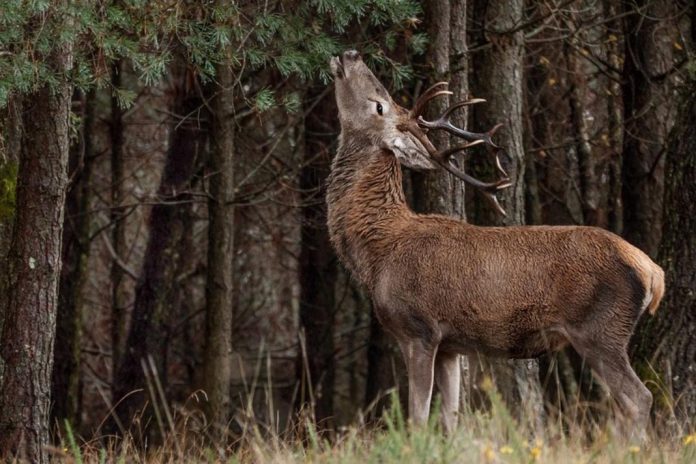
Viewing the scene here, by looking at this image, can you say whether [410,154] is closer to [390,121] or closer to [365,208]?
[390,121]

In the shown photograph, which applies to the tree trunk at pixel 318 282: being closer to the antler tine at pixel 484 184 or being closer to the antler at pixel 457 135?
the antler at pixel 457 135

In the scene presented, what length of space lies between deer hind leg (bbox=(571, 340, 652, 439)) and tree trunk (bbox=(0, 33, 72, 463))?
3591 mm

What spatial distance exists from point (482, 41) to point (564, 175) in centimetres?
591

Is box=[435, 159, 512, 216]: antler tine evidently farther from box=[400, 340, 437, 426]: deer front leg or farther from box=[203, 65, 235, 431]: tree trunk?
box=[203, 65, 235, 431]: tree trunk

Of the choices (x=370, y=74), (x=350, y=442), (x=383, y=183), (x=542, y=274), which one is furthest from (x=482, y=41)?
(x=350, y=442)

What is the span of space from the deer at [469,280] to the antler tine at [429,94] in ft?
0.05

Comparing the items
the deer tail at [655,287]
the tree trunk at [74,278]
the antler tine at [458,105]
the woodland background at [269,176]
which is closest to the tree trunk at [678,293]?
the woodland background at [269,176]

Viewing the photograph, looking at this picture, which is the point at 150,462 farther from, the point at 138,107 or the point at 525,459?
the point at 138,107

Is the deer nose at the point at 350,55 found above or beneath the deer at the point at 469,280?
above

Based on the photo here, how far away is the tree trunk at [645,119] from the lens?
14.4 meters

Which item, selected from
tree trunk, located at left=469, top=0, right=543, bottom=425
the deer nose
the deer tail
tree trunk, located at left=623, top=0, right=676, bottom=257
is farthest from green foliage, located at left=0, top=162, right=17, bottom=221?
tree trunk, located at left=623, top=0, right=676, bottom=257

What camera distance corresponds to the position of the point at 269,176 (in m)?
17.5

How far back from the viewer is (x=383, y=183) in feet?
31.9

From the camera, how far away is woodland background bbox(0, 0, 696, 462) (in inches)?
344
